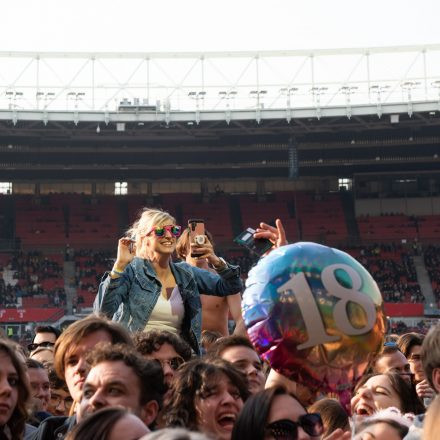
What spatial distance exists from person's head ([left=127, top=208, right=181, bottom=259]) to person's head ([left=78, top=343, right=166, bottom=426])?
160cm

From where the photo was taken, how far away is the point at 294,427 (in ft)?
10.2

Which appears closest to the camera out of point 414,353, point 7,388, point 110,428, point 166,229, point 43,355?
point 110,428

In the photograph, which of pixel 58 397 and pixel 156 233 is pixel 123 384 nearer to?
pixel 156 233

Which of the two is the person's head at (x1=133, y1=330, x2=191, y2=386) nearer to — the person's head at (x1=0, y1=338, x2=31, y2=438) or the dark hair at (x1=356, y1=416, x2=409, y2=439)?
the person's head at (x1=0, y1=338, x2=31, y2=438)

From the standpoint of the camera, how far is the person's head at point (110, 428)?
2809 mm

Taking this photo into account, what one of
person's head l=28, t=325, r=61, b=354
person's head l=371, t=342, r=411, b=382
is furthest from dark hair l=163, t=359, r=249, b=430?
person's head l=28, t=325, r=61, b=354

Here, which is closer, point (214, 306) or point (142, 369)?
point (142, 369)

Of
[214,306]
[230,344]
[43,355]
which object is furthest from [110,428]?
[214,306]

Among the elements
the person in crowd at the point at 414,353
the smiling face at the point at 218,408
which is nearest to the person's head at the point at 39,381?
the smiling face at the point at 218,408

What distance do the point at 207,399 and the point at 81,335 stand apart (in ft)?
3.14

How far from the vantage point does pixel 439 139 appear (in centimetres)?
4050

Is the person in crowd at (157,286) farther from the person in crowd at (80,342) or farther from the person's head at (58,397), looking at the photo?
the person in crowd at (80,342)

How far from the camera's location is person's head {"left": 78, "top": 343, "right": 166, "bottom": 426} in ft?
11.8

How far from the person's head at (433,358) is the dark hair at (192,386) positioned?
2.63 feet
